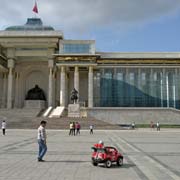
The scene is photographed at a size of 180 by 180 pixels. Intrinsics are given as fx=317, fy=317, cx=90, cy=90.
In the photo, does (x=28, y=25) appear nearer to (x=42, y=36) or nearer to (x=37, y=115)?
(x=42, y=36)

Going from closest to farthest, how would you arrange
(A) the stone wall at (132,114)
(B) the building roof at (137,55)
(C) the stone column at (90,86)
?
1. (A) the stone wall at (132,114)
2. (C) the stone column at (90,86)
3. (B) the building roof at (137,55)

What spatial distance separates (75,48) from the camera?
59.5m

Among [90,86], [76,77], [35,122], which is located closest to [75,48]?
[76,77]

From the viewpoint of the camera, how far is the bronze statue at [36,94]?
6531 cm

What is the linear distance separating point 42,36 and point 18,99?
15.1 meters

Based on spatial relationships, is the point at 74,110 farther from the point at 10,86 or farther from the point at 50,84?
the point at 10,86

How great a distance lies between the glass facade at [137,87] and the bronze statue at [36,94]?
11.9 meters

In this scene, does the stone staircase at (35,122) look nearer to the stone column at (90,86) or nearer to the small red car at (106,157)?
the stone column at (90,86)

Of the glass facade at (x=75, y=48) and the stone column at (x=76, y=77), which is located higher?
the glass facade at (x=75, y=48)

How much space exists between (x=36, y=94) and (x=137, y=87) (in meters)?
20.7

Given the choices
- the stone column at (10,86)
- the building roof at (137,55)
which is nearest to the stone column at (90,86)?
the building roof at (137,55)

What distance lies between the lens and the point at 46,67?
67.6 metres

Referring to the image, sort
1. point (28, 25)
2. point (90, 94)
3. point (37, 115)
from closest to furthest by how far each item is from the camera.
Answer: point (37, 115) → point (90, 94) → point (28, 25)

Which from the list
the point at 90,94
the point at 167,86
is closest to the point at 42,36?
the point at 90,94
